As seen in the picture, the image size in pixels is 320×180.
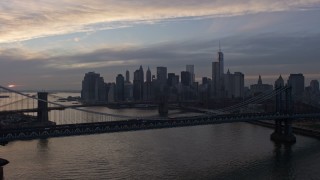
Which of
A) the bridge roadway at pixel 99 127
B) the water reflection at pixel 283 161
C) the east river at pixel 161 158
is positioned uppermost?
the bridge roadway at pixel 99 127

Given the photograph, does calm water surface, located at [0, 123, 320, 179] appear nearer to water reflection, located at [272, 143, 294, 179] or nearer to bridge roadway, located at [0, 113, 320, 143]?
water reflection, located at [272, 143, 294, 179]

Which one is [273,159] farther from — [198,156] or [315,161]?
[198,156]

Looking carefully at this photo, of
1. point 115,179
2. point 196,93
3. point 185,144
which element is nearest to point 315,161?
point 185,144

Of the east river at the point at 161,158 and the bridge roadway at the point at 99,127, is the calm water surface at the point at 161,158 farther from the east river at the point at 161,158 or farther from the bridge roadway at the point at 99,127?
the bridge roadway at the point at 99,127

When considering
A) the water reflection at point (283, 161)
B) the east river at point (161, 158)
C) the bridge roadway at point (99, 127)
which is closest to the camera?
the east river at point (161, 158)

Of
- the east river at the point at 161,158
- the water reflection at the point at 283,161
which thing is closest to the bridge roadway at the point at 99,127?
the east river at the point at 161,158

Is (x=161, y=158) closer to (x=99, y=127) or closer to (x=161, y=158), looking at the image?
(x=161, y=158)

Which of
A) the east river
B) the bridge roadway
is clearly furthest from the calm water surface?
the bridge roadway

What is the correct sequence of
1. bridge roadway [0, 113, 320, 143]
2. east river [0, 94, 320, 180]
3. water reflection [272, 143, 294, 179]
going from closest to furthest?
east river [0, 94, 320, 180], bridge roadway [0, 113, 320, 143], water reflection [272, 143, 294, 179]
